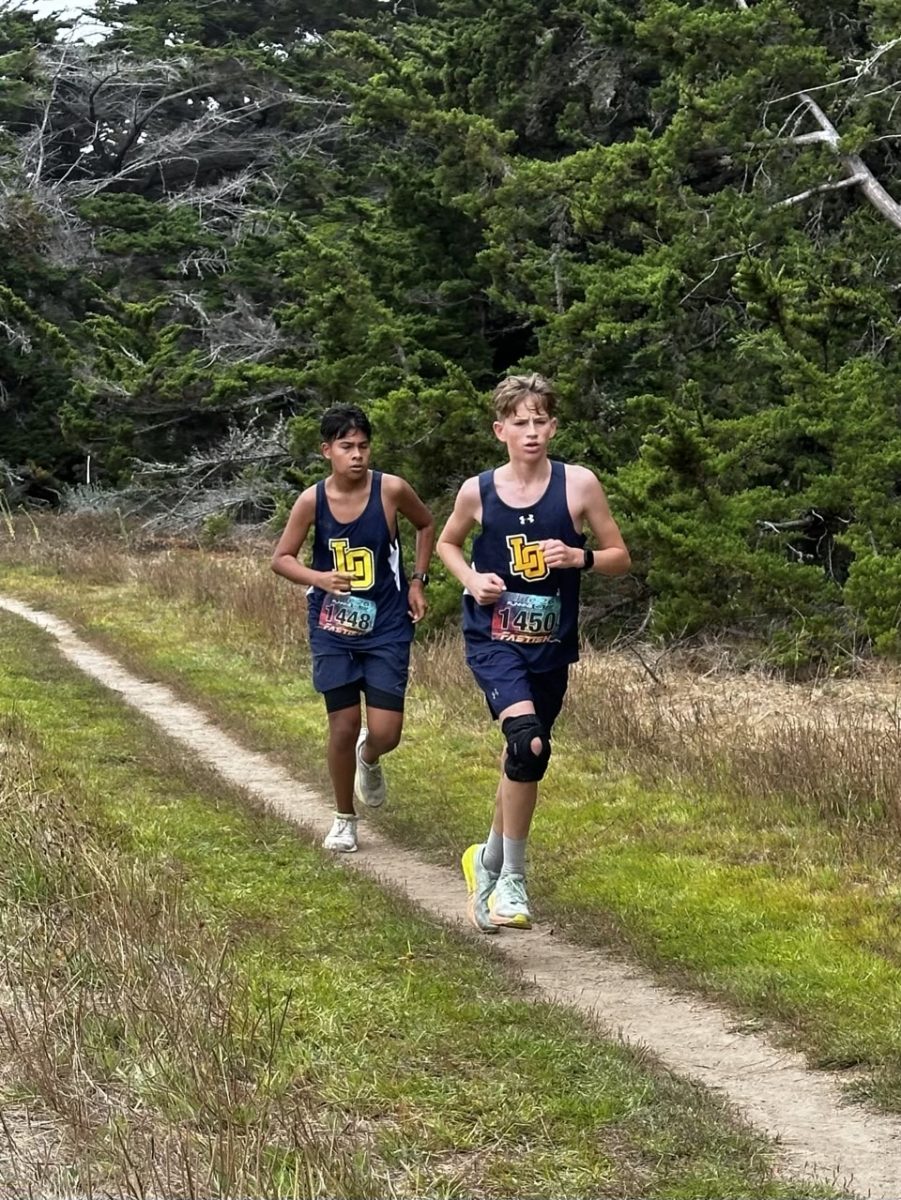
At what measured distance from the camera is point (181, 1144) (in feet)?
10.5

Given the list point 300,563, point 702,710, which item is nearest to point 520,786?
point 300,563

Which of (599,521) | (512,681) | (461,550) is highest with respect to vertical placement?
(599,521)

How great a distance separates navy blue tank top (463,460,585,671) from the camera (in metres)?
5.59

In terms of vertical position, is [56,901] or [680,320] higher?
[680,320]

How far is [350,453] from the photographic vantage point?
22.4 feet

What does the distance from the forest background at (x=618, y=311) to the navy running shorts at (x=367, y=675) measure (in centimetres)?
534

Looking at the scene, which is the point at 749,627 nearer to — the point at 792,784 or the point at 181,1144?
the point at 792,784

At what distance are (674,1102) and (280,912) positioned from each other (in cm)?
236

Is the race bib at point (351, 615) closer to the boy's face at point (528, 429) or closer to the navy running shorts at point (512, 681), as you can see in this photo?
the navy running shorts at point (512, 681)

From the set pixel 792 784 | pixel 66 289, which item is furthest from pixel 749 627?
pixel 66 289

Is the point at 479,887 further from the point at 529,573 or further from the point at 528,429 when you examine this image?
the point at 528,429

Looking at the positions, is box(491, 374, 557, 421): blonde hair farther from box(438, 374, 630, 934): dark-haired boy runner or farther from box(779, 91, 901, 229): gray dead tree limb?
box(779, 91, 901, 229): gray dead tree limb

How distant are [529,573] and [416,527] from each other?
1677 mm

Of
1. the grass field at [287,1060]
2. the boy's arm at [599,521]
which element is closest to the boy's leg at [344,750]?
the grass field at [287,1060]
